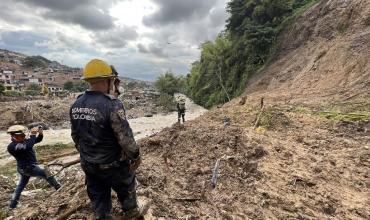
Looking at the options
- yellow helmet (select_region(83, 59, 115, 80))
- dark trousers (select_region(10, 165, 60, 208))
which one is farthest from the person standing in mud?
dark trousers (select_region(10, 165, 60, 208))

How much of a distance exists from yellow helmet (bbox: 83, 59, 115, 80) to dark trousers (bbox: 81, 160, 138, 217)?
909mm

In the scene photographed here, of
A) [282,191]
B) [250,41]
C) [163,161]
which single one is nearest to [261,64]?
[250,41]

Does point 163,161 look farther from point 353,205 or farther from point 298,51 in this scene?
point 298,51

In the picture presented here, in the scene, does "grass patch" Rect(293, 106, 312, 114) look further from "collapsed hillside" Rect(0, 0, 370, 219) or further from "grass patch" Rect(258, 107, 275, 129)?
"grass patch" Rect(258, 107, 275, 129)

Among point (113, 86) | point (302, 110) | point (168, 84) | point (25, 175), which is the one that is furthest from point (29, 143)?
point (168, 84)

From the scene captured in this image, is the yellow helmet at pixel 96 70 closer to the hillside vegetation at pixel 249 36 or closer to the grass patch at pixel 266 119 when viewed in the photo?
the grass patch at pixel 266 119

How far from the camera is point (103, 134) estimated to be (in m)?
4.09

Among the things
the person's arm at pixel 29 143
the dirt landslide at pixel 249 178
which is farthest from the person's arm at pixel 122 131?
the person's arm at pixel 29 143

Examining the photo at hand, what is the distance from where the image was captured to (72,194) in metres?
6.20

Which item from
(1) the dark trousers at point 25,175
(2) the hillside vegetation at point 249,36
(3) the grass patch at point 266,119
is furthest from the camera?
(2) the hillside vegetation at point 249,36

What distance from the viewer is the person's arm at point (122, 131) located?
4.00m

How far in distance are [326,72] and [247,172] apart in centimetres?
1445

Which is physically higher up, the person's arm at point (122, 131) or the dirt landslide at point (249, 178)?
the person's arm at point (122, 131)

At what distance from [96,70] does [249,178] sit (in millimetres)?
3399
